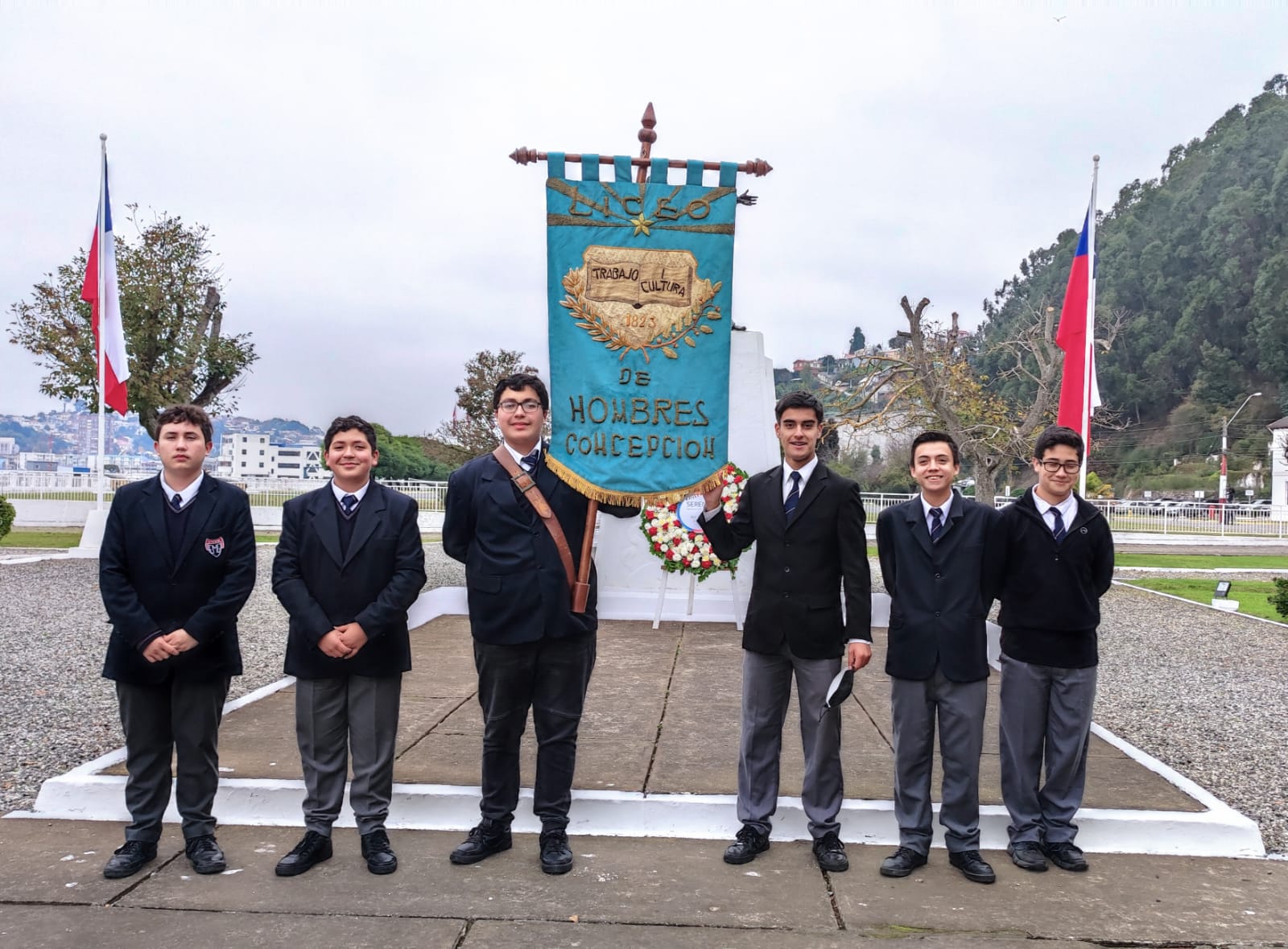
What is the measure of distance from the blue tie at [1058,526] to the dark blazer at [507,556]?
6.11 feet

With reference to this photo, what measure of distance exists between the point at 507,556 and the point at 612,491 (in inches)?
22.3

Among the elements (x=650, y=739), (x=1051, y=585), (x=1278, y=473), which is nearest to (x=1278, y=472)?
(x=1278, y=473)

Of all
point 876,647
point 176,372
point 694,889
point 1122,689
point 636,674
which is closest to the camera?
point 694,889

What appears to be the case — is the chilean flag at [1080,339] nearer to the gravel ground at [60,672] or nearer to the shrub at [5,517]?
the gravel ground at [60,672]

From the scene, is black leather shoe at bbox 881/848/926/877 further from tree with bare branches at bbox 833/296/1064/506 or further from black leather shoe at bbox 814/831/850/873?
tree with bare branches at bbox 833/296/1064/506

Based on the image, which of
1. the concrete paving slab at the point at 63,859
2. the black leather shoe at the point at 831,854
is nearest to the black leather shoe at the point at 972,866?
the black leather shoe at the point at 831,854

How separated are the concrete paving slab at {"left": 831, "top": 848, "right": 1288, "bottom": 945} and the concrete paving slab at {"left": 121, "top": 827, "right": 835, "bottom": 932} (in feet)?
0.72

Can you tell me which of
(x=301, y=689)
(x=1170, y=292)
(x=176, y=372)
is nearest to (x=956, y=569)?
(x=301, y=689)

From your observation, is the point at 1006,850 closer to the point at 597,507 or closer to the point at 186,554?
the point at 597,507

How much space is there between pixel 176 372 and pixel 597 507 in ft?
68.2

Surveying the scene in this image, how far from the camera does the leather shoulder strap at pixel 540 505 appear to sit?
12.6ft

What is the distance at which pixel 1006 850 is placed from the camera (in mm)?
3973

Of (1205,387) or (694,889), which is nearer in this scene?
(694,889)

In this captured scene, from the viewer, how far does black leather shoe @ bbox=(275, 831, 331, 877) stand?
140 inches
